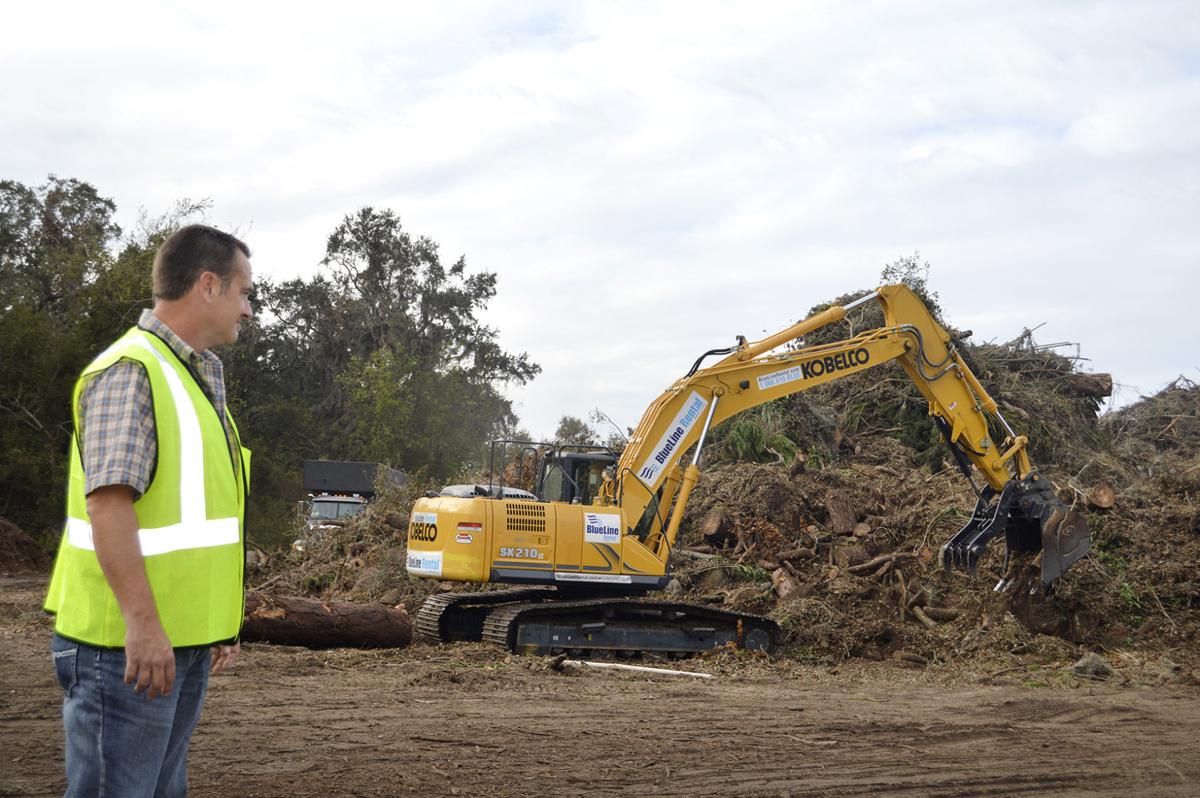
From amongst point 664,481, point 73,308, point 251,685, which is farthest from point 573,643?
point 73,308

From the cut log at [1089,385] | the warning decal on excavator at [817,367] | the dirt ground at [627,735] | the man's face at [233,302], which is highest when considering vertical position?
the cut log at [1089,385]

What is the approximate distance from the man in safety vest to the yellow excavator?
8.24 m

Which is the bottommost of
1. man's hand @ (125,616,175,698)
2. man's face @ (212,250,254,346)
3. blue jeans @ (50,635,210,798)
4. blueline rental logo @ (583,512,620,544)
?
blue jeans @ (50,635,210,798)

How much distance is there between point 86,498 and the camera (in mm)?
2537

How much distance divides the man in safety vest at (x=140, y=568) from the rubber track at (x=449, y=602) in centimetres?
913

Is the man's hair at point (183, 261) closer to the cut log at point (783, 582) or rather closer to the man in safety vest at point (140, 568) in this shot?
the man in safety vest at point (140, 568)

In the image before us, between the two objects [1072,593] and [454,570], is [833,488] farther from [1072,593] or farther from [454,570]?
[454,570]

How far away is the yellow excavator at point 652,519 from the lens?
11164 mm

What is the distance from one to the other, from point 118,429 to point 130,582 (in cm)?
35

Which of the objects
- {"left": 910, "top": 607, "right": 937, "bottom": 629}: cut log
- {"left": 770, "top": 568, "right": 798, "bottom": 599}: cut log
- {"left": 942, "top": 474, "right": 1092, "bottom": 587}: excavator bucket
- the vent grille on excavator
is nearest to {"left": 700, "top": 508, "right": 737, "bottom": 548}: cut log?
{"left": 770, "top": 568, "right": 798, "bottom": 599}: cut log

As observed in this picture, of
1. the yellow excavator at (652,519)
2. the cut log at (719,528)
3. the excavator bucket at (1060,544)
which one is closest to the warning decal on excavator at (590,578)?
the yellow excavator at (652,519)

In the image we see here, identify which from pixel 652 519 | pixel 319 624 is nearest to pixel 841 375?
pixel 652 519

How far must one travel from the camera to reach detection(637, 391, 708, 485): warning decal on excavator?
1165cm

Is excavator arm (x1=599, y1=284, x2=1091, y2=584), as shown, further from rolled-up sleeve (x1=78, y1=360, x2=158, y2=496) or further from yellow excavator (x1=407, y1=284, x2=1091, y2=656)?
rolled-up sleeve (x1=78, y1=360, x2=158, y2=496)
